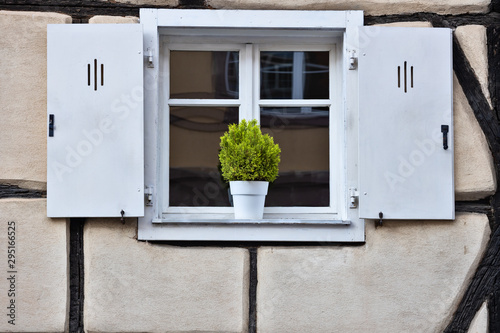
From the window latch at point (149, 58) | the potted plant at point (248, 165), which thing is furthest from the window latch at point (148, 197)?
the window latch at point (149, 58)

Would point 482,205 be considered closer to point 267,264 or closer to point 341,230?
point 341,230

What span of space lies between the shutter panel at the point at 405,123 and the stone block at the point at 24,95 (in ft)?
5.14

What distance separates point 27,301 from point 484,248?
7.42 feet

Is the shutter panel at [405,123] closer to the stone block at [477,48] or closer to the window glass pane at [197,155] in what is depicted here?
the stone block at [477,48]

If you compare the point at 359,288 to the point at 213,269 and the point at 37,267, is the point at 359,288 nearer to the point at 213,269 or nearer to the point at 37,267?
the point at 213,269

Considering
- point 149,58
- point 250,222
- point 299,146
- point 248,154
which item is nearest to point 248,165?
point 248,154

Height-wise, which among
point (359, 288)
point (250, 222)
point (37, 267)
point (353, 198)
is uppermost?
point (353, 198)

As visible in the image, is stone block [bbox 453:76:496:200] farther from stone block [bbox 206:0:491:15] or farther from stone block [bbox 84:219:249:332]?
stone block [bbox 84:219:249:332]

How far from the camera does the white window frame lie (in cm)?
356

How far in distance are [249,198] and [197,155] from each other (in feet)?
1.31

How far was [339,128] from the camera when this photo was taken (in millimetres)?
3727

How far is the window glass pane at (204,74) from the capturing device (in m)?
3.79

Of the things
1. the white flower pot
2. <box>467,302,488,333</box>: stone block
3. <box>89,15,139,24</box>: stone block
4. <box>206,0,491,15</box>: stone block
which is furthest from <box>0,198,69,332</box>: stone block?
<box>467,302,488,333</box>: stone block

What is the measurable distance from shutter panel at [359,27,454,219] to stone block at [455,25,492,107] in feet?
0.36
